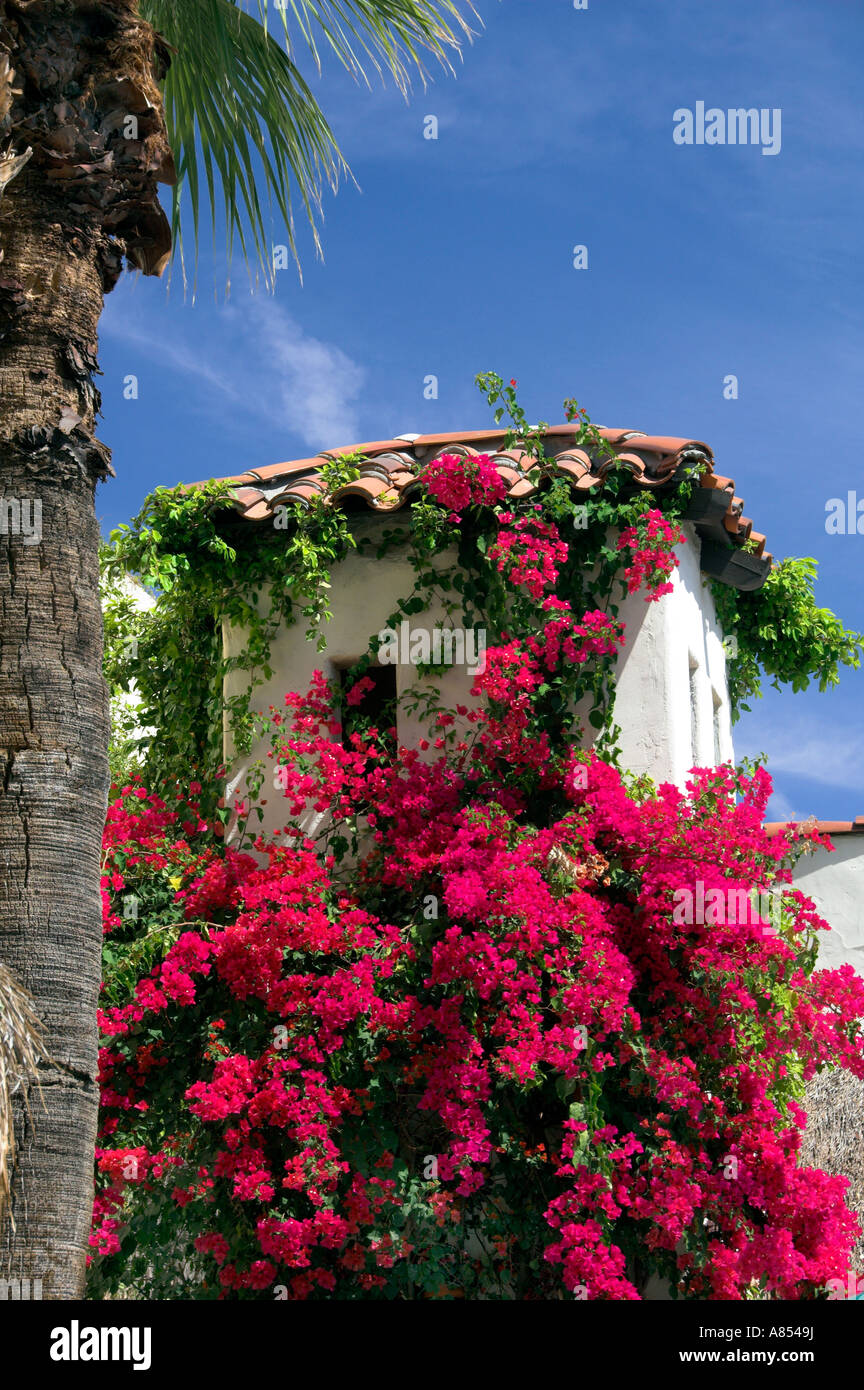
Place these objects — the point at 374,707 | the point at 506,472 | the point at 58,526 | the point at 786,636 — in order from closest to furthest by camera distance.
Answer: the point at 58,526, the point at 506,472, the point at 374,707, the point at 786,636

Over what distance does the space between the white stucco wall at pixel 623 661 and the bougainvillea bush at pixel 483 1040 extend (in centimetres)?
46

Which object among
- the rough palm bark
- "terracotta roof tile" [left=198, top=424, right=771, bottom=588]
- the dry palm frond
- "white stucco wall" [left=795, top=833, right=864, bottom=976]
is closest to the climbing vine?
"terracotta roof tile" [left=198, top=424, right=771, bottom=588]

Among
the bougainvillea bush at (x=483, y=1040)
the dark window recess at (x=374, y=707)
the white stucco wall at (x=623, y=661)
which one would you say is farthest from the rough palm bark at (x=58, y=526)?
the dark window recess at (x=374, y=707)

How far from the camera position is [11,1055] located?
14.8 feet

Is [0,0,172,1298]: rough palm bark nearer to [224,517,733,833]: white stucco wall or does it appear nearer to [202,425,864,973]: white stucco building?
[202,425,864,973]: white stucco building

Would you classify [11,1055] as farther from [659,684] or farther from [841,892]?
[841,892]

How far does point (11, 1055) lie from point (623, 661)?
5325mm

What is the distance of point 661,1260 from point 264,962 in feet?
9.15

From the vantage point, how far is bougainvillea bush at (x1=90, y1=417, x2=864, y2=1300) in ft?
23.1

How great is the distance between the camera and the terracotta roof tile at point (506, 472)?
8.69m

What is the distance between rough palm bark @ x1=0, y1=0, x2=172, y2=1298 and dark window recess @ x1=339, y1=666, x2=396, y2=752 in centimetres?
341

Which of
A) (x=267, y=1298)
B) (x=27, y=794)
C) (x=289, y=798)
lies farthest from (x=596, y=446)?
(x=267, y=1298)

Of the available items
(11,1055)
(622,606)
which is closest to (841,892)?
(622,606)
